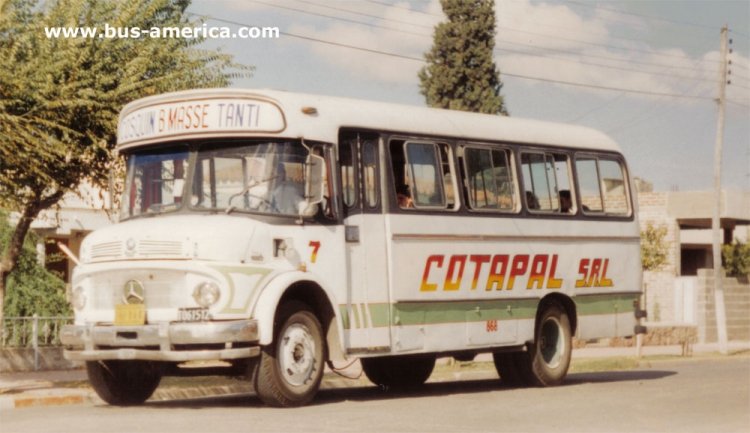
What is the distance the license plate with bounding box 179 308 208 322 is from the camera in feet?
41.6

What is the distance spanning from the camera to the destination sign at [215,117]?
13.6 meters

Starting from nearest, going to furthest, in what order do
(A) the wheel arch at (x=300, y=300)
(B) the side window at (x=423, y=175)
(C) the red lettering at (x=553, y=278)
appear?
(A) the wheel arch at (x=300, y=300) < (B) the side window at (x=423, y=175) < (C) the red lettering at (x=553, y=278)

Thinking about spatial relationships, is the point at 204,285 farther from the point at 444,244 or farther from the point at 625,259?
the point at 625,259

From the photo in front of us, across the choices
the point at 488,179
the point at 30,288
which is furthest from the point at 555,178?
the point at 30,288

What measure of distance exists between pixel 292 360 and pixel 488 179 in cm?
421

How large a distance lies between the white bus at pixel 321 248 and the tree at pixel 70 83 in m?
1.38

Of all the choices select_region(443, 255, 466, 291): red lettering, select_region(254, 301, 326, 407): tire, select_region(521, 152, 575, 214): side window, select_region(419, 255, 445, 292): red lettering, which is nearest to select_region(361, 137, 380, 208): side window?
select_region(419, 255, 445, 292): red lettering

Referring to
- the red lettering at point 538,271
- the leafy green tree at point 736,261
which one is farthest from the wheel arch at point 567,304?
the leafy green tree at point 736,261

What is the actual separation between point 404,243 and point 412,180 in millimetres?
750

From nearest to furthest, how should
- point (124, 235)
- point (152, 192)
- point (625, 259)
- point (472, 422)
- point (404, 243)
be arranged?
1. point (472, 422)
2. point (124, 235)
3. point (152, 192)
4. point (404, 243)
5. point (625, 259)

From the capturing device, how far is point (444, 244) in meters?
15.5

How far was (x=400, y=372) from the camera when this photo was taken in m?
17.9

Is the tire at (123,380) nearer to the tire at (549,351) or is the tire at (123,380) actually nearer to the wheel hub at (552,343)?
the tire at (549,351)

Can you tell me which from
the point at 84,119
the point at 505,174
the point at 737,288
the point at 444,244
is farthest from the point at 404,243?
the point at 737,288
